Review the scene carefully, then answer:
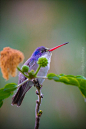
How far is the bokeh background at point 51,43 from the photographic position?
5.21 feet

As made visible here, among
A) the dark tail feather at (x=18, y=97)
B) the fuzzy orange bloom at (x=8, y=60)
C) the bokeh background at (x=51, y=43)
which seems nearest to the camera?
the fuzzy orange bloom at (x=8, y=60)

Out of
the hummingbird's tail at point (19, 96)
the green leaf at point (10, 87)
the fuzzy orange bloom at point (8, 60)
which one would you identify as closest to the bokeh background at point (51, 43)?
the hummingbird's tail at point (19, 96)

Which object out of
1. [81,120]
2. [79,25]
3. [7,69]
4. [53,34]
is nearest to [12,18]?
[53,34]

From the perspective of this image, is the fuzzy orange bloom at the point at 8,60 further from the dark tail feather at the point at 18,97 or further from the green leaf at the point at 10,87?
the dark tail feather at the point at 18,97

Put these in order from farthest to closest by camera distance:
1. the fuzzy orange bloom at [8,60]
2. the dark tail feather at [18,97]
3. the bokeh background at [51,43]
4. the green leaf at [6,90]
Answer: the bokeh background at [51,43]
the dark tail feather at [18,97]
the fuzzy orange bloom at [8,60]
the green leaf at [6,90]

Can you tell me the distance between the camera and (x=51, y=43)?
1800 mm

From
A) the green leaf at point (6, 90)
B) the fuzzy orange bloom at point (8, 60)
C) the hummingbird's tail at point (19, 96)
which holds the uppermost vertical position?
the fuzzy orange bloom at point (8, 60)

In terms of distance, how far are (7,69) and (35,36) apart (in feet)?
4.28

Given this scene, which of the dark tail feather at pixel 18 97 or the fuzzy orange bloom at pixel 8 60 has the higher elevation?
the fuzzy orange bloom at pixel 8 60

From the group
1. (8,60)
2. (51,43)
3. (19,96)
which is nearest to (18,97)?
(19,96)

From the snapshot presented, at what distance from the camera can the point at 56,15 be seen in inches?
70.8

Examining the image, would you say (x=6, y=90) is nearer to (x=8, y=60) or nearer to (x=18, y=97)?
(x=8, y=60)

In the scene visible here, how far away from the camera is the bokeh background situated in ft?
5.21

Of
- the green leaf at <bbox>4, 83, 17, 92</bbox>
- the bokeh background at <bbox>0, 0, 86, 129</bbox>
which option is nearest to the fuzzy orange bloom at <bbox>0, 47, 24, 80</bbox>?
the green leaf at <bbox>4, 83, 17, 92</bbox>
